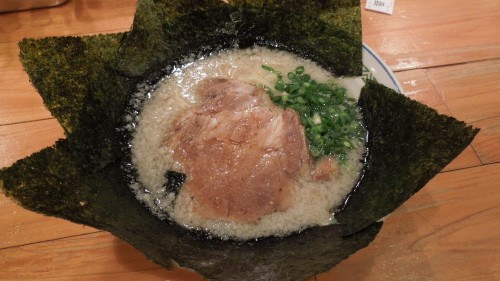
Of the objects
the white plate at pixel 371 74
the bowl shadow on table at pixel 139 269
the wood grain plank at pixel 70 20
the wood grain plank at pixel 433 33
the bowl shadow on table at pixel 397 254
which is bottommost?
the bowl shadow on table at pixel 397 254

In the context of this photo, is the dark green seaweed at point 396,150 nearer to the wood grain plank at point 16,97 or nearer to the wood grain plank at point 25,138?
the wood grain plank at point 25,138

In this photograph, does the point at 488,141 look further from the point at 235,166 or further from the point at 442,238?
the point at 235,166

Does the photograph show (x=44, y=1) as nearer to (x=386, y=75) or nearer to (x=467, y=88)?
(x=386, y=75)

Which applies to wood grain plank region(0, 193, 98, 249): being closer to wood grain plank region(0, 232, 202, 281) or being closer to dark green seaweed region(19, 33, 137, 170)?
wood grain plank region(0, 232, 202, 281)

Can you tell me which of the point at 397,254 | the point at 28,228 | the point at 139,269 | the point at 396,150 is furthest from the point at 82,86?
the point at 397,254

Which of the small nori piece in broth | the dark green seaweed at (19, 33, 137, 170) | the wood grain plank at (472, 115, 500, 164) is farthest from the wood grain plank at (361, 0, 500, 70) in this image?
the dark green seaweed at (19, 33, 137, 170)

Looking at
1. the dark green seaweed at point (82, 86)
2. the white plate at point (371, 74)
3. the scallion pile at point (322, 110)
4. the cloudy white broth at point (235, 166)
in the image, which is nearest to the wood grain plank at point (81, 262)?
the cloudy white broth at point (235, 166)
